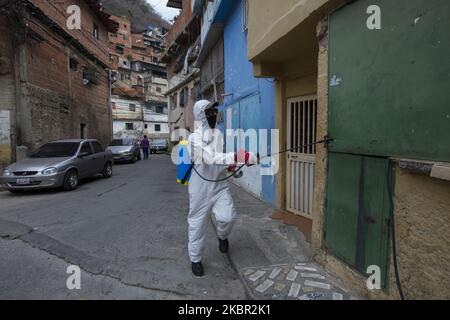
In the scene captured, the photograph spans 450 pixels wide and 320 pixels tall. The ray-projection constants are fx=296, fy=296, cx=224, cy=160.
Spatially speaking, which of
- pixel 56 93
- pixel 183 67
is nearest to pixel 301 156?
pixel 56 93

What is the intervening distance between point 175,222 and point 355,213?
3327 mm

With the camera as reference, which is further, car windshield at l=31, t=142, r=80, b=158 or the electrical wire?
car windshield at l=31, t=142, r=80, b=158

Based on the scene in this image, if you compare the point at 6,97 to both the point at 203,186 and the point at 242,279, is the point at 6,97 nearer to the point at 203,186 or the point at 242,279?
the point at 203,186

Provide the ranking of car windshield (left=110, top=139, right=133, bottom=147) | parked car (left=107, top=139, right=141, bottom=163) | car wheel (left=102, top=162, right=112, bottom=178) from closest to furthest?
car wheel (left=102, top=162, right=112, bottom=178), parked car (left=107, top=139, right=141, bottom=163), car windshield (left=110, top=139, right=133, bottom=147)

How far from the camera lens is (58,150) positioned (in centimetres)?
917

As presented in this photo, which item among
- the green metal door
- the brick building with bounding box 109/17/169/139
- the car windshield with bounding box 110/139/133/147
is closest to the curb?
the green metal door

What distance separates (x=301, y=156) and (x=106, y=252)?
3.52m

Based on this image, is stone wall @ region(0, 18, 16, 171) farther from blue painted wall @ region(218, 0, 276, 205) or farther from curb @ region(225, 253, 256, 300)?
curb @ region(225, 253, 256, 300)

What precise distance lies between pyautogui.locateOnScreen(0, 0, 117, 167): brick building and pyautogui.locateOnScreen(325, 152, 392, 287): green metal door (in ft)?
39.5

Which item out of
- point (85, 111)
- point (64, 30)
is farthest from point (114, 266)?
point (85, 111)

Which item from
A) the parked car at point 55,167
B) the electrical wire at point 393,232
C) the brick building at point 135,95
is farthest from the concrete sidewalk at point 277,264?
the brick building at point 135,95

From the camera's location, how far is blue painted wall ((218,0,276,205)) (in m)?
6.36

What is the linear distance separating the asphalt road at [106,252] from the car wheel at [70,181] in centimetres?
137

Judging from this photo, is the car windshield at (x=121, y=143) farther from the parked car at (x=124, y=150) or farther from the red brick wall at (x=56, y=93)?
the red brick wall at (x=56, y=93)
